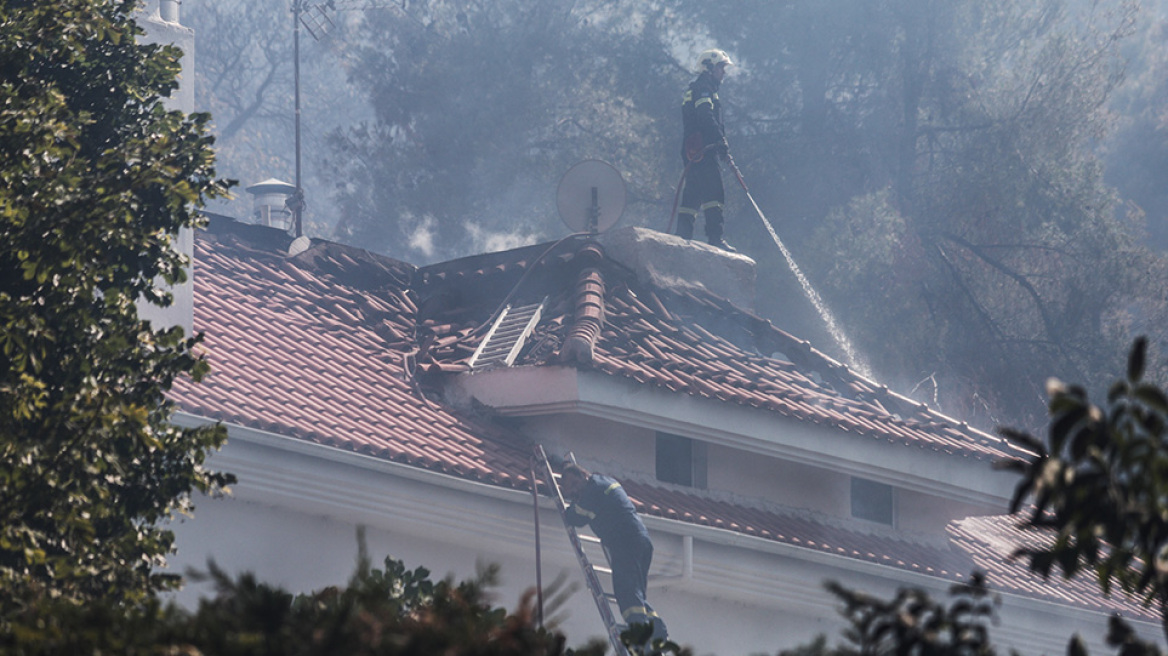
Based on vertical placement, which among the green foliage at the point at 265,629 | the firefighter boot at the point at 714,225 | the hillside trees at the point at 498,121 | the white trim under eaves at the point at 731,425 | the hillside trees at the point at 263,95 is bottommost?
the green foliage at the point at 265,629

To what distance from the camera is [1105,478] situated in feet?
6.95

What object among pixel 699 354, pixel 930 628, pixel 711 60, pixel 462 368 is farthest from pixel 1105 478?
pixel 711 60

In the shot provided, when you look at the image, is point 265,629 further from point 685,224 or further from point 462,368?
point 685,224

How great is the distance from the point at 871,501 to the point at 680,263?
331 centimetres

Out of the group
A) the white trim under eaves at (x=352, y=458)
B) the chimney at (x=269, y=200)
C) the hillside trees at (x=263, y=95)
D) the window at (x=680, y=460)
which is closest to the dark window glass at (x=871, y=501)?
the window at (x=680, y=460)

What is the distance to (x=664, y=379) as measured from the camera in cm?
1103

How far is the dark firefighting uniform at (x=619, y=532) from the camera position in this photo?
9.70m

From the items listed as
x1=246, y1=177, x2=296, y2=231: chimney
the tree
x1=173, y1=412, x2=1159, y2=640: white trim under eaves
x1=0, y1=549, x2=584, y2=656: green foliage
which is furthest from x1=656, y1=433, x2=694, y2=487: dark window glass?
x1=0, y1=549, x2=584, y2=656: green foliage

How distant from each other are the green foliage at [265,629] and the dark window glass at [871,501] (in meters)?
11.2

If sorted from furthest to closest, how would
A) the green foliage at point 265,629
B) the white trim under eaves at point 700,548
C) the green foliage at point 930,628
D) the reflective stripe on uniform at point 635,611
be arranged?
the reflective stripe on uniform at point 635,611
the white trim under eaves at point 700,548
the green foliage at point 265,629
the green foliage at point 930,628

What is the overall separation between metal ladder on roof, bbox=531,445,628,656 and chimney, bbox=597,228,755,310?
14.2 ft

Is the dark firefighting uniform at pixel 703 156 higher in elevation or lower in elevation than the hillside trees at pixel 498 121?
lower

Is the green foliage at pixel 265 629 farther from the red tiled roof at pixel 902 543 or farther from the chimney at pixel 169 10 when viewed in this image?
the chimney at pixel 169 10

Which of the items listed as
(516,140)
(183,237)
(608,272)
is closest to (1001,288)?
(516,140)
